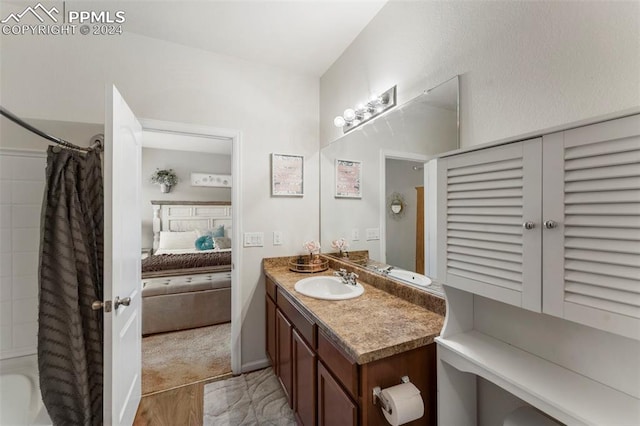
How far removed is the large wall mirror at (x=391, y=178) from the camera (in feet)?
4.38

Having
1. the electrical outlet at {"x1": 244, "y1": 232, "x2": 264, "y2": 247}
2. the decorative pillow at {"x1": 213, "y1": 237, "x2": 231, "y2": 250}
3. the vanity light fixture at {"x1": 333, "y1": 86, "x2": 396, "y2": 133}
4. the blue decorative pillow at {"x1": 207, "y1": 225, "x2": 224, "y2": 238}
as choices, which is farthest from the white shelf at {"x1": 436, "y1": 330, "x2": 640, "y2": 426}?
the blue decorative pillow at {"x1": 207, "y1": 225, "x2": 224, "y2": 238}

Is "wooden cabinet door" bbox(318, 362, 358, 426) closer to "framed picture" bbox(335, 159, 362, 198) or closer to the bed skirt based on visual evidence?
"framed picture" bbox(335, 159, 362, 198)

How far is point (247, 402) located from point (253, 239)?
4.04ft

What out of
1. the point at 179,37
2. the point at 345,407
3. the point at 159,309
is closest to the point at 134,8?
the point at 179,37

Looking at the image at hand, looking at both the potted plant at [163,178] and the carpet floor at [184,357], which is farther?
the potted plant at [163,178]

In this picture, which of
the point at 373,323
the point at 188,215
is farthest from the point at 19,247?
the point at 188,215

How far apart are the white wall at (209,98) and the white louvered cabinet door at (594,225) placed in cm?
196

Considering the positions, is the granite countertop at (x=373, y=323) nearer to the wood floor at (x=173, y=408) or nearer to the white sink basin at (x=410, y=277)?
the white sink basin at (x=410, y=277)

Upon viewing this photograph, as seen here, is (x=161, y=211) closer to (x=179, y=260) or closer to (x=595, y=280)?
(x=179, y=260)

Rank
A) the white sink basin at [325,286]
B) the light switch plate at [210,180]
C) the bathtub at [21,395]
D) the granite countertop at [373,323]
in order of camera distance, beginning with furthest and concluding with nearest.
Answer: the light switch plate at [210,180]
the white sink basin at [325,286]
the bathtub at [21,395]
the granite countertop at [373,323]

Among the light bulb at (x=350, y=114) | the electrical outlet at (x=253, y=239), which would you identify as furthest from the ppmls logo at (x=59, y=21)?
the electrical outlet at (x=253, y=239)

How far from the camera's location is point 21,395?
1488 millimetres

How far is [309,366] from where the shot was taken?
1.34 meters

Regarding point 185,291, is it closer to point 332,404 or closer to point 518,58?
point 332,404
